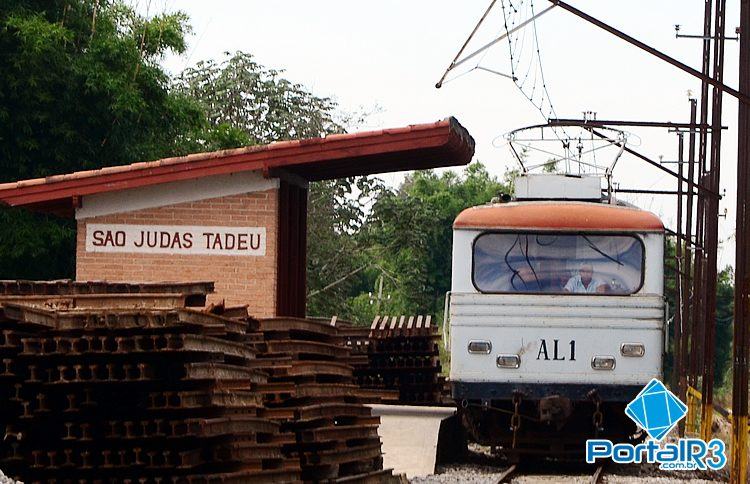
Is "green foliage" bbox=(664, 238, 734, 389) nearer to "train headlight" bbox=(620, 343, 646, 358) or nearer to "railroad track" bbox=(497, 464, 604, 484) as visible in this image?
"railroad track" bbox=(497, 464, 604, 484)

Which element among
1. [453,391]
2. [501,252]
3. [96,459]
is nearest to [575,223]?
[501,252]

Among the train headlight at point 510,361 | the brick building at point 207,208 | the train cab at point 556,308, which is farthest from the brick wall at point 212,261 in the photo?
the train headlight at point 510,361

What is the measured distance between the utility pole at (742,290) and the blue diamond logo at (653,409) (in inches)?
37.1

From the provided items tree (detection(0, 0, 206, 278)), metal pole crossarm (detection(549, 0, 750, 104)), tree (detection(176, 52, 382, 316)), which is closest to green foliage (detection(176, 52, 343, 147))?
tree (detection(176, 52, 382, 316))

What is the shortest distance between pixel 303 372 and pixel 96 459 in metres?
2.93

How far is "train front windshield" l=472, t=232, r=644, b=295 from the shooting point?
17.8 meters

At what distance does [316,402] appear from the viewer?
1344 cm

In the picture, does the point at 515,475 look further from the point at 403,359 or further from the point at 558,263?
the point at 403,359

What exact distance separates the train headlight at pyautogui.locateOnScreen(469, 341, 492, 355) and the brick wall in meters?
2.53

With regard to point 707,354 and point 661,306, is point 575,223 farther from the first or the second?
A: point 707,354

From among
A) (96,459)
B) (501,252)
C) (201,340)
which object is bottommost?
(96,459)

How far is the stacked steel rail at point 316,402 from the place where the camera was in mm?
12922

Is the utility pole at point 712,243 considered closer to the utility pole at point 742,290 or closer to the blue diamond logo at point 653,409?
the blue diamond logo at point 653,409

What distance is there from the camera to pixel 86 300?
1195 cm
